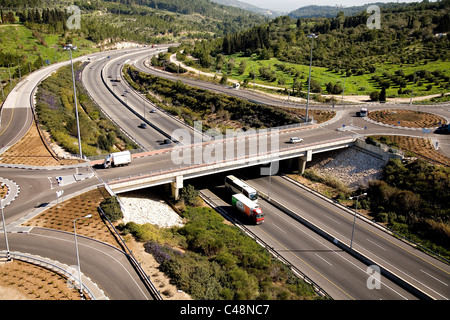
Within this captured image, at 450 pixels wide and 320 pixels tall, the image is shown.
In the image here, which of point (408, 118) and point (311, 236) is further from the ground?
point (408, 118)

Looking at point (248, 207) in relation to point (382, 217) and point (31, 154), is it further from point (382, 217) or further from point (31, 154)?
point (31, 154)

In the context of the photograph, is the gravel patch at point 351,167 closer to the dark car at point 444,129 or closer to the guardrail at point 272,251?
the dark car at point 444,129

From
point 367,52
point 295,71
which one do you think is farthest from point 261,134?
point 367,52

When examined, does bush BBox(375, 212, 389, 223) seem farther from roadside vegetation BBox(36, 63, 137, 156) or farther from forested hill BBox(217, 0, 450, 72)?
forested hill BBox(217, 0, 450, 72)

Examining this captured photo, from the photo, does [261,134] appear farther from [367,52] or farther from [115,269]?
[367,52]

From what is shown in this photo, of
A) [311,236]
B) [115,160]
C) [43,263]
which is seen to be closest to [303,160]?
[311,236]

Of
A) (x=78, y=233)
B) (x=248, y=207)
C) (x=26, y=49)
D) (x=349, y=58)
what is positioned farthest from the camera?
(x=349, y=58)
